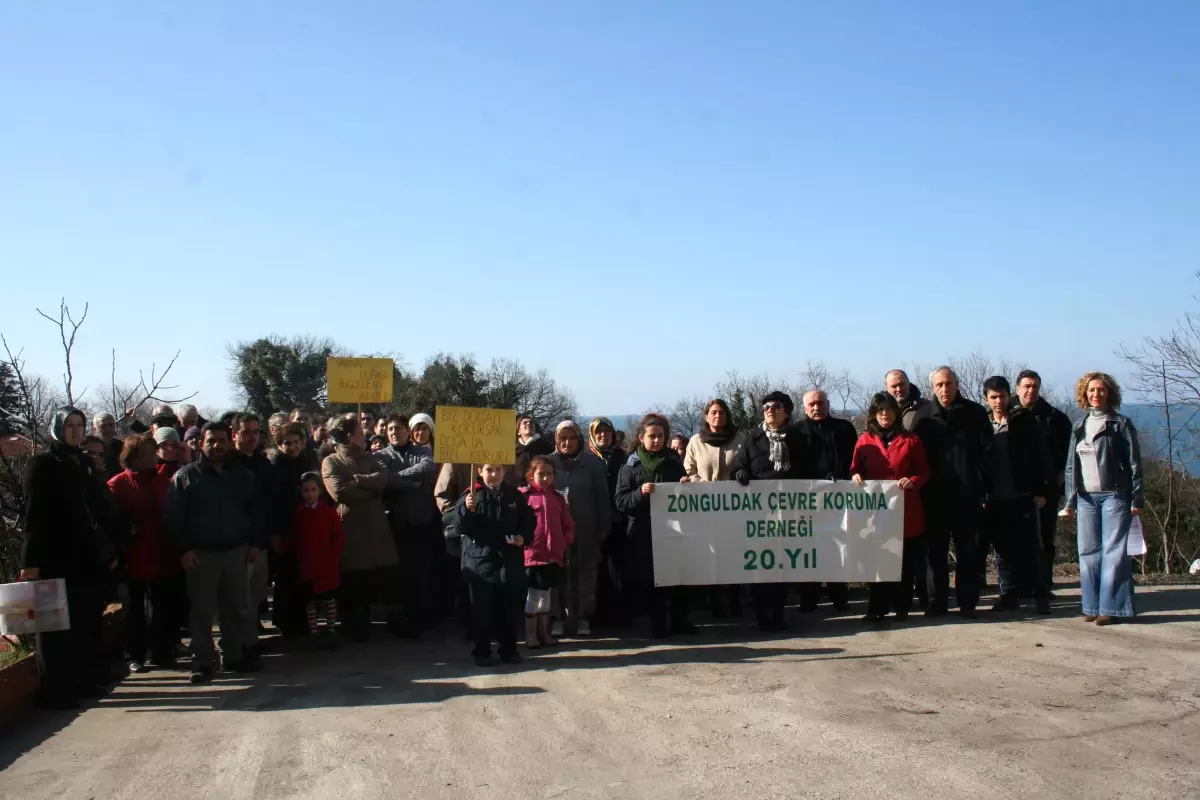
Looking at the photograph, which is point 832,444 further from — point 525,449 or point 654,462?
point 525,449

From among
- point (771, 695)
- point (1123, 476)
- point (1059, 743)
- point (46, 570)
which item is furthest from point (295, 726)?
A: point (1123, 476)

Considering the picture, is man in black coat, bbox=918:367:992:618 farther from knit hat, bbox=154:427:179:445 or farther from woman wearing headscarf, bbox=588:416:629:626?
knit hat, bbox=154:427:179:445

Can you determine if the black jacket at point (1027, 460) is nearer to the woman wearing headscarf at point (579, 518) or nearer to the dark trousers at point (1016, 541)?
the dark trousers at point (1016, 541)

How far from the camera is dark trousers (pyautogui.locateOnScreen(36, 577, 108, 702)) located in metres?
7.30

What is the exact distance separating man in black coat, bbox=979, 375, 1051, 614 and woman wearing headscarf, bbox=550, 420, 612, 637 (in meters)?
3.76

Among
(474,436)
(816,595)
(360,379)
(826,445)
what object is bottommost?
(816,595)

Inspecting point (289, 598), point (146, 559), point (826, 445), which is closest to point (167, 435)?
point (146, 559)

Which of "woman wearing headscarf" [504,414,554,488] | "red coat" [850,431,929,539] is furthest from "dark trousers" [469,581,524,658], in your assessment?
"red coat" [850,431,929,539]

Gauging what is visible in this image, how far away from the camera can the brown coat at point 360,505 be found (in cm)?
940

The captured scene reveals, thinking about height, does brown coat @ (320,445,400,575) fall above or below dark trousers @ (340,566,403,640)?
above

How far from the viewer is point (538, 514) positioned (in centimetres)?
892

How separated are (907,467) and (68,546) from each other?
7.12 metres

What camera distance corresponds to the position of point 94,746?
6383mm

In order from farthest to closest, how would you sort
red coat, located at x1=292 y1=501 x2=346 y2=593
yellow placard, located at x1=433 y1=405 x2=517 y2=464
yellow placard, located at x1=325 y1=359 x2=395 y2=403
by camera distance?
yellow placard, located at x1=325 y1=359 x2=395 y2=403 < red coat, located at x1=292 y1=501 x2=346 y2=593 < yellow placard, located at x1=433 y1=405 x2=517 y2=464
